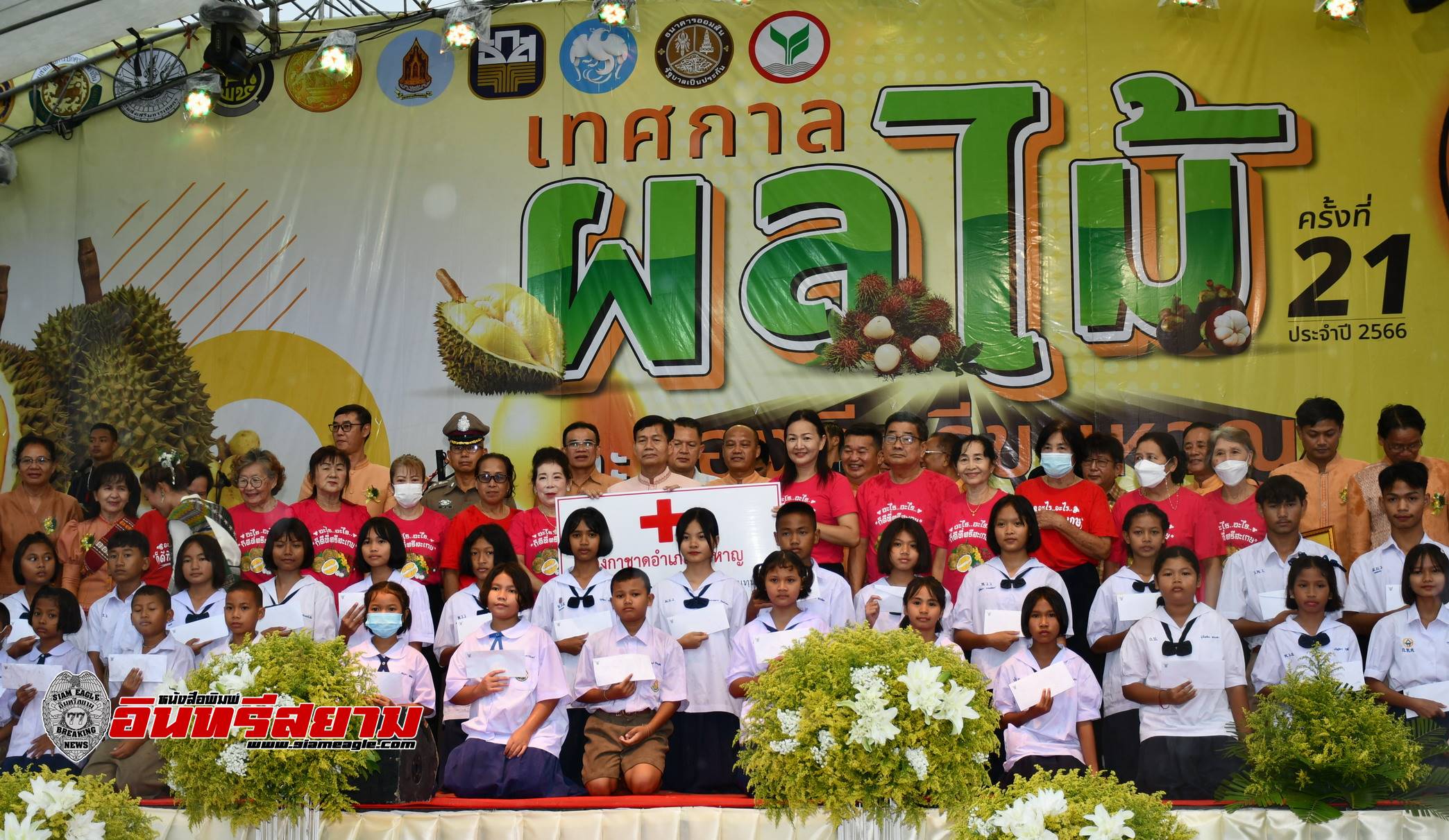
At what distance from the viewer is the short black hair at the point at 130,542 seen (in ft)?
20.9

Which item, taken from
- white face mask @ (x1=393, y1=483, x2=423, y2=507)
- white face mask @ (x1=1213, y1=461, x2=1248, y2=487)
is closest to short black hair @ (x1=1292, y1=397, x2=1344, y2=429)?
white face mask @ (x1=1213, y1=461, x2=1248, y2=487)

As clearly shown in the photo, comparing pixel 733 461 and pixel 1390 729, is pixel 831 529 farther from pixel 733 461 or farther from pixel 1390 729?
pixel 1390 729

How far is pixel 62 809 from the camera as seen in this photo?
12.0ft

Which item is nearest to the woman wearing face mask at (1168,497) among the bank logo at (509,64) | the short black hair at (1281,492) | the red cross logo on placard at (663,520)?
the short black hair at (1281,492)

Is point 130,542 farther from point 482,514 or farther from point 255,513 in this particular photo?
point 482,514

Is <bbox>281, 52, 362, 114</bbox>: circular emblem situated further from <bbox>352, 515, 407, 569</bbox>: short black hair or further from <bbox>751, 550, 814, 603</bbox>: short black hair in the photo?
<bbox>751, 550, 814, 603</bbox>: short black hair

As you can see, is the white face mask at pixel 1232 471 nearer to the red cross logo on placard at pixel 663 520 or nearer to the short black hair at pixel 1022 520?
the short black hair at pixel 1022 520

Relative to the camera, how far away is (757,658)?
533 centimetres

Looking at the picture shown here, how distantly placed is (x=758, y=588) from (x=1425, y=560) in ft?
8.77

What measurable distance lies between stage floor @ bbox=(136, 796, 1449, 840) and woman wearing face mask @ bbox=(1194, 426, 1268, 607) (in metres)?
1.78

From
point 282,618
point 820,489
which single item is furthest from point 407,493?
point 820,489

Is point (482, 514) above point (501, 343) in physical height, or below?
below

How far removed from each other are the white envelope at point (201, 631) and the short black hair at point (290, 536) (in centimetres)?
36

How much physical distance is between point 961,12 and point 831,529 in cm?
337
